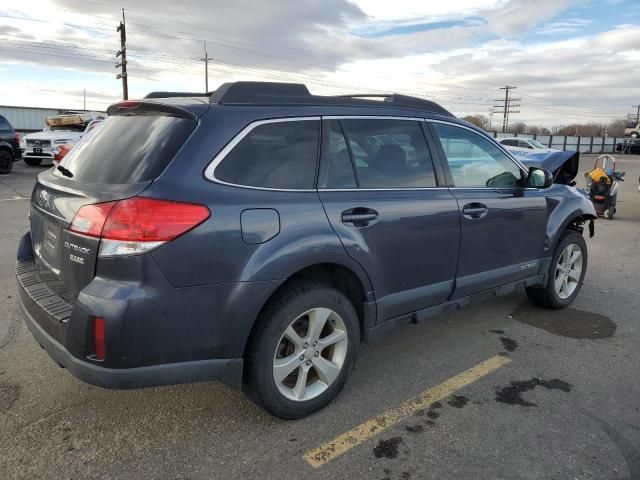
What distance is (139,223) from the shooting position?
2.38 metres

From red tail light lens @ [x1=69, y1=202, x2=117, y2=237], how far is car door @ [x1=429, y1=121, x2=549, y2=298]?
7.52 feet

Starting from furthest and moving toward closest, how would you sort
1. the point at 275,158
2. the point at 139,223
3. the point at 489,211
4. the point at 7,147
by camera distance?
the point at 7,147
the point at 489,211
the point at 275,158
the point at 139,223

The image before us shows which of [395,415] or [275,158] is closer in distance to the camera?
[275,158]

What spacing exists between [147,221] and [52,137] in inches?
729

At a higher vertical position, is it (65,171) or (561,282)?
(65,171)

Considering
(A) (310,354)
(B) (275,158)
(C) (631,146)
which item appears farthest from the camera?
(C) (631,146)

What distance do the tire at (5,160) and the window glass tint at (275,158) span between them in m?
16.6

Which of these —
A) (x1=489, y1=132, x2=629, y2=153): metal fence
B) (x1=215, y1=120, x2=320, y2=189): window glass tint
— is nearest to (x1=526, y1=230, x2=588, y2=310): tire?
(x1=215, y1=120, x2=320, y2=189): window glass tint

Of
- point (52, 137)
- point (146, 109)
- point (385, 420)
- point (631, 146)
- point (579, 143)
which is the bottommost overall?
point (385, 420)

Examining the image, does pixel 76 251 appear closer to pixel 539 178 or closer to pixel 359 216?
pixel 359 216

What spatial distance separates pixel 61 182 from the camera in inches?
116

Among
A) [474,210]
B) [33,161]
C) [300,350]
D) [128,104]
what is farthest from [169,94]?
[33,161]

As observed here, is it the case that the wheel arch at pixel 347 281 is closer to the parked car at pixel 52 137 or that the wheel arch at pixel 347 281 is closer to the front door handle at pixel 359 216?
the front door handle at pixel 359 216

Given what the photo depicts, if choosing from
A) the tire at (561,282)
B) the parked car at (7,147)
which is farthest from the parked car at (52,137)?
the tire at (561,282)
